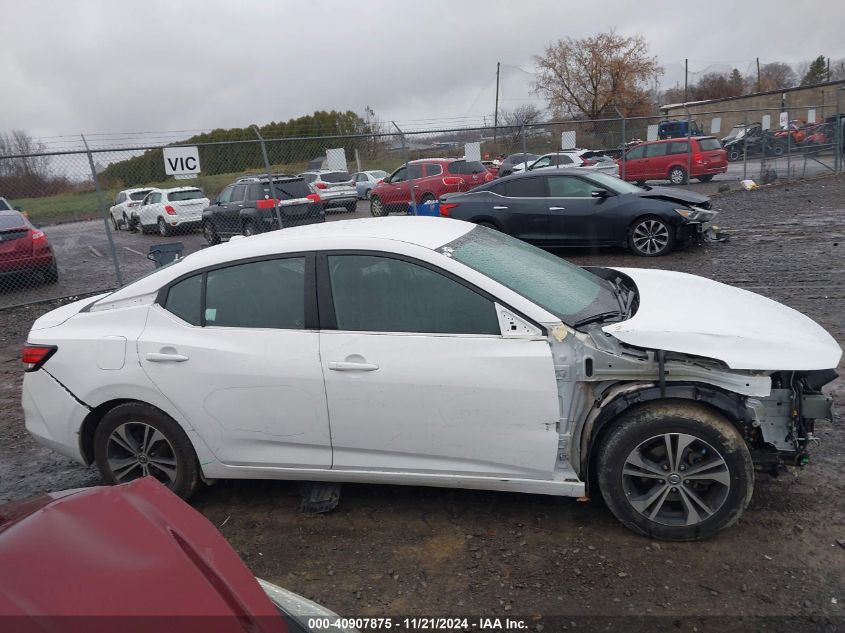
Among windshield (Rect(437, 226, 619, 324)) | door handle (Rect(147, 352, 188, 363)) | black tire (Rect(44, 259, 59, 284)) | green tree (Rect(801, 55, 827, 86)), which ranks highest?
green tree (Rect(801, 55, 827, 86))

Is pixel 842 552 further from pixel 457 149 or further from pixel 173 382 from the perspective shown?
pixel 457 149

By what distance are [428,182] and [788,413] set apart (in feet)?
52.2

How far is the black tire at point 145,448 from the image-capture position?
383cm

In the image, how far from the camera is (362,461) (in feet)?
11.8

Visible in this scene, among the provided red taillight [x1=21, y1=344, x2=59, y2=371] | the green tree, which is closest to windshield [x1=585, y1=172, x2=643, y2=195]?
red taillight [x1=21, y1=344, x2=59, y2=371]

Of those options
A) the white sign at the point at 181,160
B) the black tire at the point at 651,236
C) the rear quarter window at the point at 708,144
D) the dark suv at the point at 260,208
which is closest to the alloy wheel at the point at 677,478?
the black tire at the point at 651,236

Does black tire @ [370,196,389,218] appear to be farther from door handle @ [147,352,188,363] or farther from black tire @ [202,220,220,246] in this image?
door handle @ [147,352,188,363]

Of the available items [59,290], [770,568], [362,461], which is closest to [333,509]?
[362,461]

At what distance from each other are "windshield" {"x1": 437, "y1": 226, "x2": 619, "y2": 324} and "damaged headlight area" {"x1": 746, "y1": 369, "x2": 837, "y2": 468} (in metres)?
0.89

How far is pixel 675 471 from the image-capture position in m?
3.26

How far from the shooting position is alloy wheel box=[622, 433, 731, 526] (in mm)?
3230

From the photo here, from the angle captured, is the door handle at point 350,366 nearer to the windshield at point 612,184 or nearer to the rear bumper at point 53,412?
the rear bumper at point 53,412

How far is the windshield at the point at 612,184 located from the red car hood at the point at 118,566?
1008 cm

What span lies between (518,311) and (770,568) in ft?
5.46
